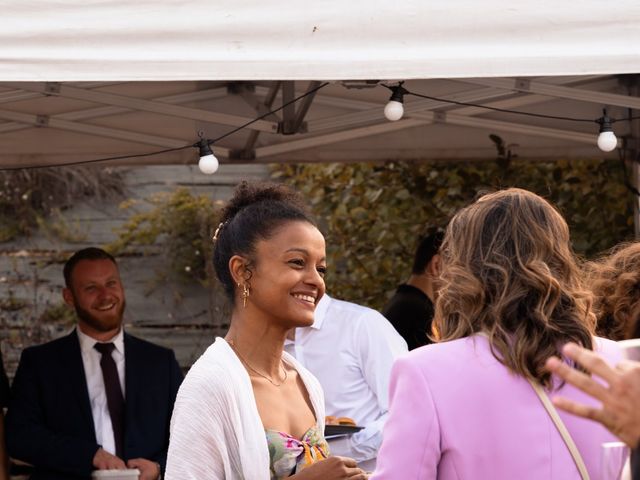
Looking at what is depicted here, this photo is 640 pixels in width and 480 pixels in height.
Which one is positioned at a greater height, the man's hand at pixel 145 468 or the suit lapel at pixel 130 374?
the suit lapel at pixel 130 374

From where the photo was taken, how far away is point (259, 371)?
274cm

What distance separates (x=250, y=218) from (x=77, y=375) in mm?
2107

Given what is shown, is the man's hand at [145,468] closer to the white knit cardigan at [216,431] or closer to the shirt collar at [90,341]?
the shirt collar at [90,341]

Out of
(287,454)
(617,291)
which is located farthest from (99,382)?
(617,291)

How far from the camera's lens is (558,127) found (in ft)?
18.1

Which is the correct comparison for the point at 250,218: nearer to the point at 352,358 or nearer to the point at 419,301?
the point at 352,358

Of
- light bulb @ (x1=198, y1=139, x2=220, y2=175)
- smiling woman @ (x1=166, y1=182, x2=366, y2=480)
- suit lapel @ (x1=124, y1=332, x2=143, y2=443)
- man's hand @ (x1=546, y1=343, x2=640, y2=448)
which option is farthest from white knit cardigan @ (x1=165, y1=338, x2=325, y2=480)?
suit lapel @ (x1=124, y1=332, x2=143, y2=443)

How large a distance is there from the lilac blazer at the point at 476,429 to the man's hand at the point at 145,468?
2437 mm

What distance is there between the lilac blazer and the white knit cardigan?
1.46ft

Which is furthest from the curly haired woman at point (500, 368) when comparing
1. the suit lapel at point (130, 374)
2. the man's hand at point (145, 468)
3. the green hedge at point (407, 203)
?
the green hedge at point (407, 203)

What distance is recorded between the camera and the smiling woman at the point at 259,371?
251 cm

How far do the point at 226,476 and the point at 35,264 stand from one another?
5692mm

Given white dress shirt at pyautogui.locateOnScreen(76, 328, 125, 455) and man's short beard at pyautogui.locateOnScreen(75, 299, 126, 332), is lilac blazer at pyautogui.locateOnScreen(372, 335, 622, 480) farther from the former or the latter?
man's short beard at pyautogui.locateOnScreen(75, 299, 126, 332)

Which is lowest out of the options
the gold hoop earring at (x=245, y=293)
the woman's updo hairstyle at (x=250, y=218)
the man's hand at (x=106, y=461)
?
the man's hand at (x=106, y=461)
